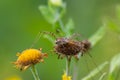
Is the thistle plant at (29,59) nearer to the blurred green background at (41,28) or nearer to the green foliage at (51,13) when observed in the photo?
the green foliage at (51,13)

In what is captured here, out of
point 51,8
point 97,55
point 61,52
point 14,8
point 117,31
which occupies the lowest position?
point 61,52

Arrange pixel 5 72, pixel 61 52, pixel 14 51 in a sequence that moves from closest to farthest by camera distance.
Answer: pixel 61 52 < pixel 5 72 < pixel 14 51

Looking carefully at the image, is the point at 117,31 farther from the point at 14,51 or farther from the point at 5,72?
the point at 14,51

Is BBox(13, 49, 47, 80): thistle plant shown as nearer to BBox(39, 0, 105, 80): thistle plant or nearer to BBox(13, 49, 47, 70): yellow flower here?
BBox(13, 49, 47, 70): yellow flower

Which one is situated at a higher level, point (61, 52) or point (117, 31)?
point (117, 31)

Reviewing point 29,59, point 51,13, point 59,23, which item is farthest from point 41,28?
point 29,59

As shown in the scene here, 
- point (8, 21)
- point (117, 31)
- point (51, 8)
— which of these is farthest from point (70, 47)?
point (8, 21)

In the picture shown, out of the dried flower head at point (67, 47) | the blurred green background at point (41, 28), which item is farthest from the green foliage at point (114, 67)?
the blurred green background at point (41, 28)

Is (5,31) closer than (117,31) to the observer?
No

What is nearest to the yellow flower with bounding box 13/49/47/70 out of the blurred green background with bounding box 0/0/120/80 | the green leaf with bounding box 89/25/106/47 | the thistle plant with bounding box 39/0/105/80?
the thistle plant with bounding box 39/0/105/80
